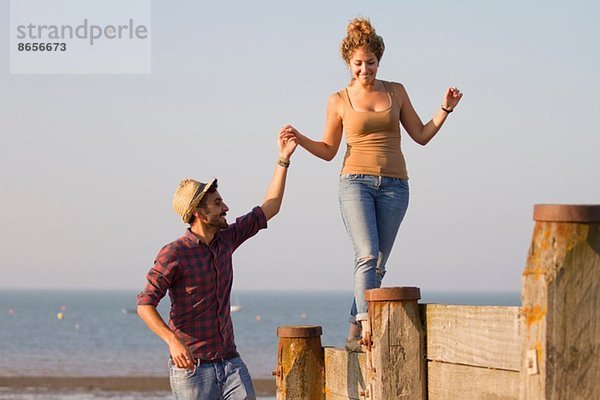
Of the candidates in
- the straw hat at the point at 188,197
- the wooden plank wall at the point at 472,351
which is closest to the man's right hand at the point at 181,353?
the straw hat at the point at 188,197

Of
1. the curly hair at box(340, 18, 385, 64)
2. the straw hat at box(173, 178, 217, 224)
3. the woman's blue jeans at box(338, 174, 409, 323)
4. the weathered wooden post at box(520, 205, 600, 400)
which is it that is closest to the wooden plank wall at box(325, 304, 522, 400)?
the weathered wooden post at box(520, 205, 600, 400)

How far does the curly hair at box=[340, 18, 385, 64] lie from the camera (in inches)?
301

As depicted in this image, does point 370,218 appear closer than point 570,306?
No

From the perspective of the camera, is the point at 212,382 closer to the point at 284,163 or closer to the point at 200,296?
the point at 200,296

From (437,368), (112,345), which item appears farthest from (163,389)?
(112,345)

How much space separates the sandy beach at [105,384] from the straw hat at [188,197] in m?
25.5

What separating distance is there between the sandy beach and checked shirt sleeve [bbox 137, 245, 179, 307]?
25625 millimetres

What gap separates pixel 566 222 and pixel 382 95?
11.9ft

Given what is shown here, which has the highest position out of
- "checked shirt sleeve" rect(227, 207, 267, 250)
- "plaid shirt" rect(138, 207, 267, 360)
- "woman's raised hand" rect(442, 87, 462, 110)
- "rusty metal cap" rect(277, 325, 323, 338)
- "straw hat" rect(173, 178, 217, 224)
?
"woman's raised hand" rect(442, 87, 462, 110)

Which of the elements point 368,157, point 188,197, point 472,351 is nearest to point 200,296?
point 188,197

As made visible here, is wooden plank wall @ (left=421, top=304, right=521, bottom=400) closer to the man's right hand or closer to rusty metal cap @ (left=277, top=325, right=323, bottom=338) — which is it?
the man's right hand

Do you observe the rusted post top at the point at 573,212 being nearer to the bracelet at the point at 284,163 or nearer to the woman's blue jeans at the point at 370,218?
the woman's blue jeans at the point at 370,218

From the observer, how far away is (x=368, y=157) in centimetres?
771

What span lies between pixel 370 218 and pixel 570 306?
3.33 meters
